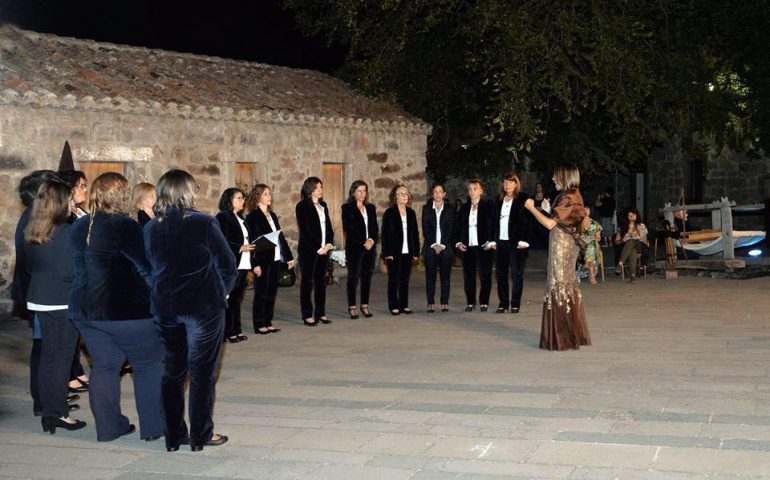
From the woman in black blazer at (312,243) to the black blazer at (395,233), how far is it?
0.98m

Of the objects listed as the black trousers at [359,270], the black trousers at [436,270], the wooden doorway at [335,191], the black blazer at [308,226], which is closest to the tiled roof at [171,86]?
the wooden doorway at [335,191]

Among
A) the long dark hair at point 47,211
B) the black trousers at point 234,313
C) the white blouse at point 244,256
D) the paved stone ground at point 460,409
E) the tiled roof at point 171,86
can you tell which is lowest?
the paved stone ground at point 460,409

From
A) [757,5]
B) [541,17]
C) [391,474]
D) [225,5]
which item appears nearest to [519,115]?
[541,17]

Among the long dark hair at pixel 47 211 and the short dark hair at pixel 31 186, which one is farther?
the short dark hair at pixel 31 186

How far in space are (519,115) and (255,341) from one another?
7.60 m

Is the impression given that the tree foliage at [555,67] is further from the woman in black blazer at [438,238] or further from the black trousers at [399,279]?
the black trousers at [399,279]

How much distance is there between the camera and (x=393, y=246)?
41.8 feet

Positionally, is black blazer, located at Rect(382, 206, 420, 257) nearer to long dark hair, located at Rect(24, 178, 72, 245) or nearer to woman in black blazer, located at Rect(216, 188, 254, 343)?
woman in black blazer, located at Rect(216, 188, 254, 343)

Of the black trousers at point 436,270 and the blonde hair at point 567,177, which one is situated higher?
the blonde hair at point 567,177

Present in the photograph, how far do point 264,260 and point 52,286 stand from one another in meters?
4.49

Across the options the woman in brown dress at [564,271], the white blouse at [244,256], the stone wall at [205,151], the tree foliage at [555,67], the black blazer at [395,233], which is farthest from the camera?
the tree foliage at [555,67]

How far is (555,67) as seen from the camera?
55.1ft

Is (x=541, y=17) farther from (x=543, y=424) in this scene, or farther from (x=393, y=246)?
(x=543, y=424)

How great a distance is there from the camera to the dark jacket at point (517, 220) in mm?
12414
